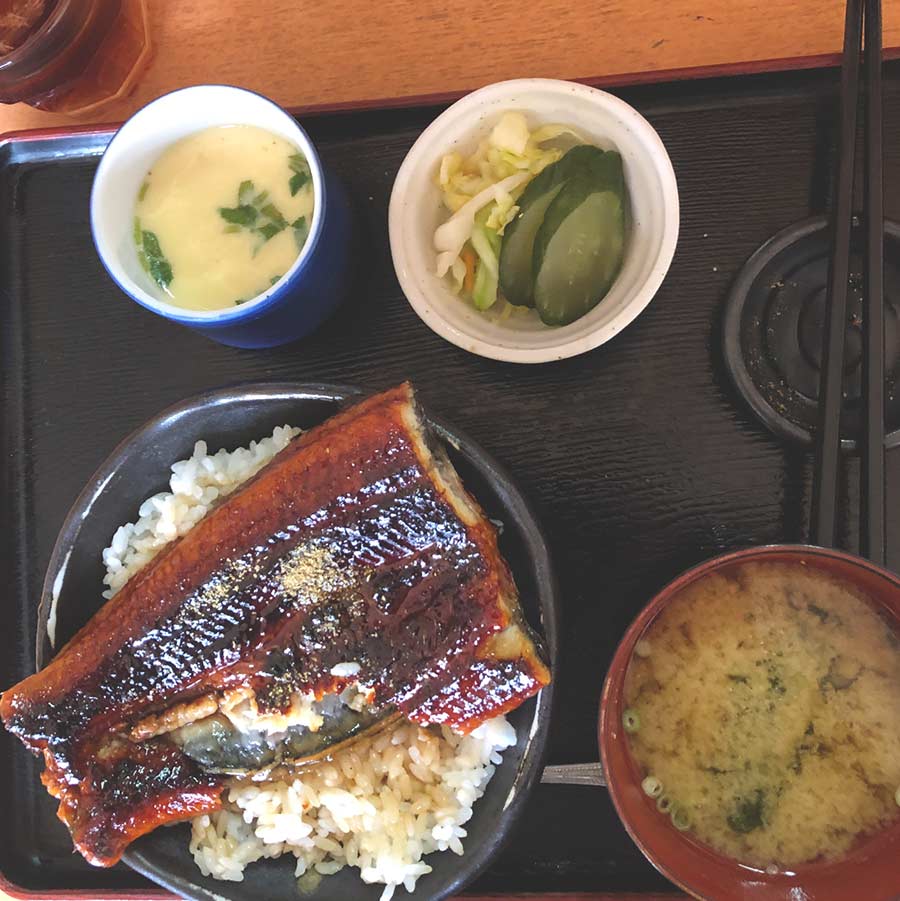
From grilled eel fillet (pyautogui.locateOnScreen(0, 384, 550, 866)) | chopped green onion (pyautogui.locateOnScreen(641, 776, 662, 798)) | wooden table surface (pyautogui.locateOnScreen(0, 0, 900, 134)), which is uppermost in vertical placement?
wooden table surface (pyautogui.locateOnScreen(0, 0, 900, 134))

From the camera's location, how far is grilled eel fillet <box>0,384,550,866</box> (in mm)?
1450

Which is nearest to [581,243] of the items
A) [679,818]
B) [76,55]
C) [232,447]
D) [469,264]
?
[469,264]

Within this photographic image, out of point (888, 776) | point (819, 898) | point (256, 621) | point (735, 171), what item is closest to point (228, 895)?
point (256, 621)

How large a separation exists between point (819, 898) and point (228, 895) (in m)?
1.00

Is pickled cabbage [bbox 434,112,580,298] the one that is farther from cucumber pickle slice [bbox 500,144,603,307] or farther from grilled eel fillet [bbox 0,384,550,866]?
grilled eel fillet [bbox 0,384,550,866]

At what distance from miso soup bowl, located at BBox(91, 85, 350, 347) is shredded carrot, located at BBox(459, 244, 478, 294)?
0.23 meters

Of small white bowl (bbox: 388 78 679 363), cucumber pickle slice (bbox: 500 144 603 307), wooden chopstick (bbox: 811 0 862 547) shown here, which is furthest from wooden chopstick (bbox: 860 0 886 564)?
cucumber pickle slice (bbox: 500 144 603 307)

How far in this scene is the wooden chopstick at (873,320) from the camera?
5.02 ft

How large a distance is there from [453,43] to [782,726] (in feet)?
4.98

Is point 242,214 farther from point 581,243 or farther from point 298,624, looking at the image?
point 298,624

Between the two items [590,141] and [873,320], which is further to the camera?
[590,141]

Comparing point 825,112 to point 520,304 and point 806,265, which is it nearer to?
point 806,265

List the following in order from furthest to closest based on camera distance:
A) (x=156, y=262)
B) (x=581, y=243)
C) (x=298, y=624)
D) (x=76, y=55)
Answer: (x=76, y=55) → (x=156, y=262) → (x=581, y=243) → (x=298, y=624)

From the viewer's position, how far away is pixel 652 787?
4.90 ft
